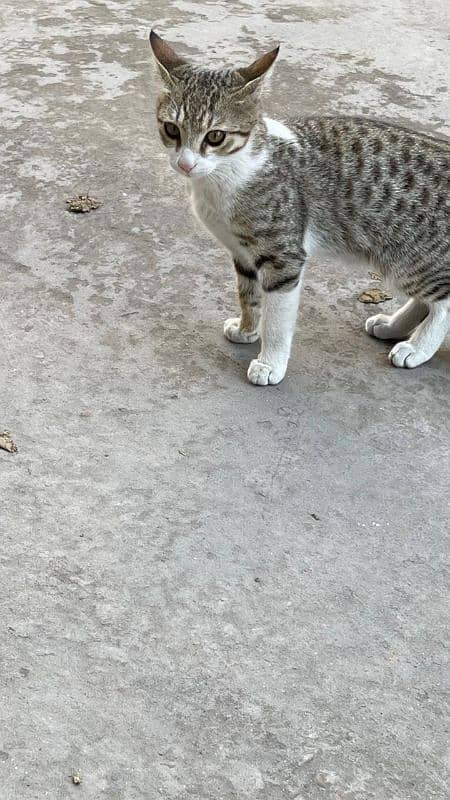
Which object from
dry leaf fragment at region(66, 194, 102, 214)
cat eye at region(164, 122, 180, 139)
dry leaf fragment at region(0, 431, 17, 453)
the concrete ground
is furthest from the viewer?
dry leaf fragment at region(66, 194, 102, 214)

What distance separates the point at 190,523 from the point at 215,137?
3.83ft

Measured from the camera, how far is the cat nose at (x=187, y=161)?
2824 millimetres

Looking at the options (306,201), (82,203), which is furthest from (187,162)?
(82,203)

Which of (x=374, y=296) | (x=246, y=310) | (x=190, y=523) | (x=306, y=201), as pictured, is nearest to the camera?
(x=190, y=523)

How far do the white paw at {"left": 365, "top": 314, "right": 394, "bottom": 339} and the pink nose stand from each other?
0.94m

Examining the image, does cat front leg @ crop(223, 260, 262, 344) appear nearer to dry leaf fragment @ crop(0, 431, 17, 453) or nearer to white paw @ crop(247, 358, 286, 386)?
white paw @ crop(247, 358, 286, 386)

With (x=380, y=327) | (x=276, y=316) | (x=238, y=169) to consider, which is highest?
(x=238, y=169)

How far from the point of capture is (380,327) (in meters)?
3.38

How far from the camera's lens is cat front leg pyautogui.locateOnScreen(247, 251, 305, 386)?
3.06 meters

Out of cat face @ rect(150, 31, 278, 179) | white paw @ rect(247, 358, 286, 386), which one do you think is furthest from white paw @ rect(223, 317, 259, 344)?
cat face @ rect(150, 31, 278, 179)

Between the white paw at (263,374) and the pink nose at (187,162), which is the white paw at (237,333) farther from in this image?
the pink nose at (187,162)

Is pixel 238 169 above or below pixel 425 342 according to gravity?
above

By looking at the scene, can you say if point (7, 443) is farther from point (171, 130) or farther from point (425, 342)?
point (425, 342)

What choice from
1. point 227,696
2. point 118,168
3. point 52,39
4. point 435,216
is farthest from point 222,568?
point 52,39
